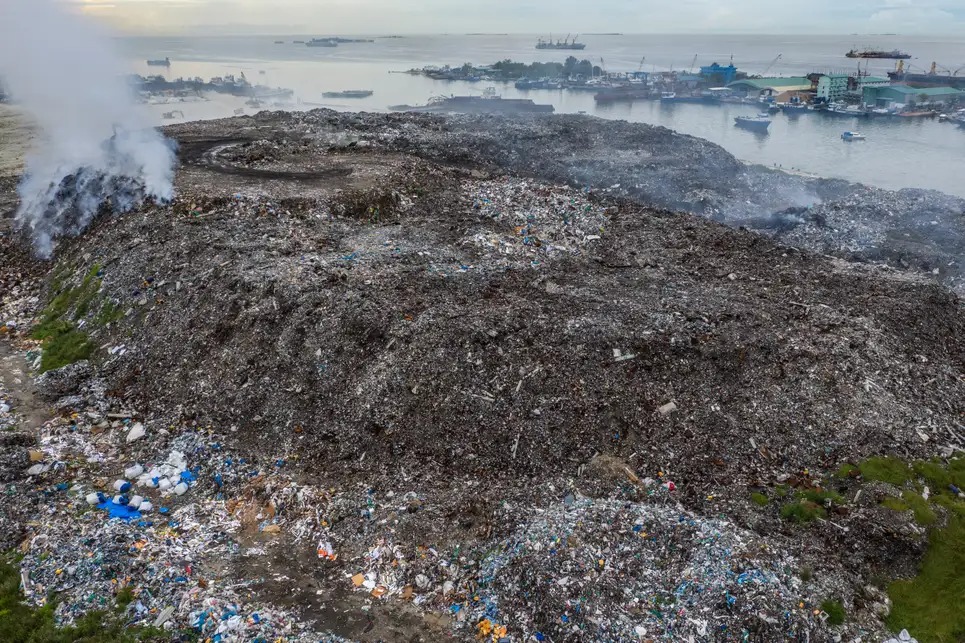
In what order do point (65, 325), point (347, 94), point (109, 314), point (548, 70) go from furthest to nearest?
point (548, 70), point (347, 94), point (65, 325), point (109, 314)

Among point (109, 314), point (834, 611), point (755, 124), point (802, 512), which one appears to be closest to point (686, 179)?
point (802, 512)

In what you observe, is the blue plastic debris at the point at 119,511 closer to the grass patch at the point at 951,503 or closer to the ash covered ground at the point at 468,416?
the ash covered ground at the point at 468,416

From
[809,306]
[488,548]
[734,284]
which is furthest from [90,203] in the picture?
[809,306]

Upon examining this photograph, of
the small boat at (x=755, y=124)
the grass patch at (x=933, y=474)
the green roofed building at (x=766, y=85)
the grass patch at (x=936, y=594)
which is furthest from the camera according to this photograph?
the green roofed building at (x=766, y=85)

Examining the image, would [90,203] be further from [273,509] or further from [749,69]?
[749,69]

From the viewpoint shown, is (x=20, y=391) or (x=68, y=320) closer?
(x=20, y=391)

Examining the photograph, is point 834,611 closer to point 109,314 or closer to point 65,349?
point 109,314

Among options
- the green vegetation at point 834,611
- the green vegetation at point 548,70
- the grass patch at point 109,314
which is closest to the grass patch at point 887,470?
the green vegetation at point 834,611
